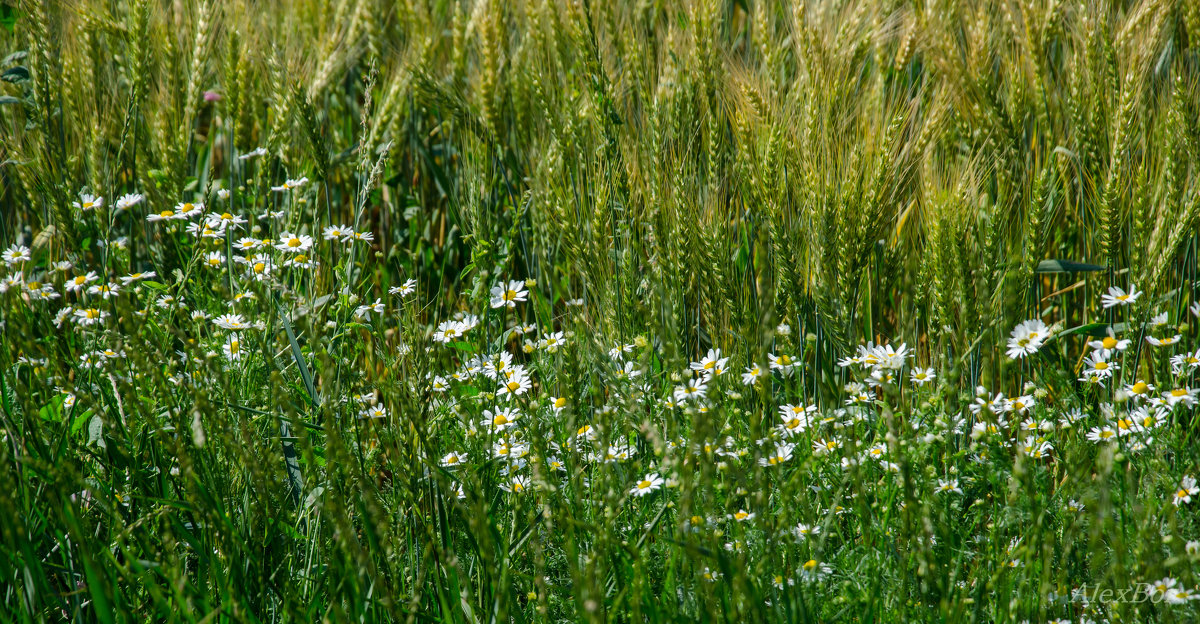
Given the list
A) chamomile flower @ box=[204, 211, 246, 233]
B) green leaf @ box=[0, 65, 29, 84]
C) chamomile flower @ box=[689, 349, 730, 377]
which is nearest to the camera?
chamomile flower @ box=[689, 349, 730, 377]

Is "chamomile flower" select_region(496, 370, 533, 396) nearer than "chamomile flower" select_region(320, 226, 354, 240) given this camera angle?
Yes

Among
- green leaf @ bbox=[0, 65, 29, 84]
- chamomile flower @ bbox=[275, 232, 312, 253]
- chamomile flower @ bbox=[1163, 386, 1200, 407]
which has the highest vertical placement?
green leaf @ bbox=[0, 65, 29, 84]

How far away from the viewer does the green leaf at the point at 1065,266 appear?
7.11ft

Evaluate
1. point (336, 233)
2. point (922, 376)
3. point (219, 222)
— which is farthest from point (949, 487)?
point (219, 222)

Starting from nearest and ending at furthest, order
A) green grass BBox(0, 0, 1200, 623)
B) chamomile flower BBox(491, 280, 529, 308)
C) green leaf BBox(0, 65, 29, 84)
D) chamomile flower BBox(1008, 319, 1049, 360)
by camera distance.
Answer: green grass BBox(0, 0, 1200, 623) < chamomile flower BBox(1008, 319, 1049, 360) < chamomile flower BBox(491, 280, 529, 308) < green leaf BBox(0, 65, 29, 84)

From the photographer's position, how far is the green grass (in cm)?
138

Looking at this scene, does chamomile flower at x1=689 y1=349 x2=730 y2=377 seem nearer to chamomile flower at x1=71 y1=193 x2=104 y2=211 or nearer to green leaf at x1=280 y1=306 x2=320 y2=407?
green leaf at x1=280 y1=306 x2=320 y2=407

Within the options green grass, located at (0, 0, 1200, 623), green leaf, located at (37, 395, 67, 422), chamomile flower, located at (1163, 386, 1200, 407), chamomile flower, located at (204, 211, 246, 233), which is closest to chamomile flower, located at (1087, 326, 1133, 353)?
green grass, located at (0, 0, 1200, 623)

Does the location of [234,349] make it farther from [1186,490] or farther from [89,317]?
[1186,490]

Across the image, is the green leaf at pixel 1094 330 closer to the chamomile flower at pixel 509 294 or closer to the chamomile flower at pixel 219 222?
the chamomile flower at pixel 509 294

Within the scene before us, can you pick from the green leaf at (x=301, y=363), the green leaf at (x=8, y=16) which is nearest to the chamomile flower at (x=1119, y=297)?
the green leaf at (x=301, y=363)

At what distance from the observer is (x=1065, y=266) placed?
7.20 ft

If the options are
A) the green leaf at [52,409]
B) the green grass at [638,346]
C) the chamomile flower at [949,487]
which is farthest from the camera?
the green leaf at [52,409]

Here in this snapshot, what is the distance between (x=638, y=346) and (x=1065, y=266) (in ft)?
3.64
